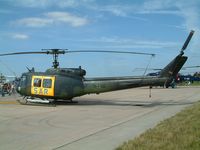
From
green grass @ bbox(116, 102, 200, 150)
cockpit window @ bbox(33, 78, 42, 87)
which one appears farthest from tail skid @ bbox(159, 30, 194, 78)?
green grass @ bbox(116, 102, 200, 150)

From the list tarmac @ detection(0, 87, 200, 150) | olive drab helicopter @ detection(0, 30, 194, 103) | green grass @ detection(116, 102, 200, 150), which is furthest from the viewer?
olive drab helicopter @ detection(0, 30, 194, 103)

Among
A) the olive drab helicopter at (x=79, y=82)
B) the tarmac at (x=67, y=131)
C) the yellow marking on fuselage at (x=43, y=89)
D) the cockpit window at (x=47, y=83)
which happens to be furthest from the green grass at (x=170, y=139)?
the cockpit window at (x=47, y=83)

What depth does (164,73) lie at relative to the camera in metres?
22.0

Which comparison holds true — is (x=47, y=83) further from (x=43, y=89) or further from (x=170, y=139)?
(x=170, y=139)

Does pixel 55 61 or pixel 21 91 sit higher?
pixel 55 61

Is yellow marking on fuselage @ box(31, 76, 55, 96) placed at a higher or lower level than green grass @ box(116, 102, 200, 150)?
higher

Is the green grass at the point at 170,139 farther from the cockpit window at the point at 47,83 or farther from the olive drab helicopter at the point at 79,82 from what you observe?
the cockpit window at the point at 47,83

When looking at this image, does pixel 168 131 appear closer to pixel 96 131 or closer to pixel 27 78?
pixel 96 131

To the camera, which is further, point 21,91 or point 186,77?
point 186,77

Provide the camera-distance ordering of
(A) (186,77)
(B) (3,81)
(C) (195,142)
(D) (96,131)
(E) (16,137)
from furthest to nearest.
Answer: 1. (A) (186,77)
2. (B) (3,81)
3. (D) (96,131)
4. (E) (16,137)
5. (C) (195,142)

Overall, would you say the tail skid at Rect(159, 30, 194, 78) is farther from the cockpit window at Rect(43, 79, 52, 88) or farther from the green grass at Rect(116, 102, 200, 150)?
the green grass at Rect(116, 102, 200, 150)

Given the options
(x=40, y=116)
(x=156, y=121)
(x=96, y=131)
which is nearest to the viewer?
(x=96, y=131)

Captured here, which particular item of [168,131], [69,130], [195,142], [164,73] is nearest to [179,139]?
[195,142]

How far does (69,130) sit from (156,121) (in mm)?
3795
